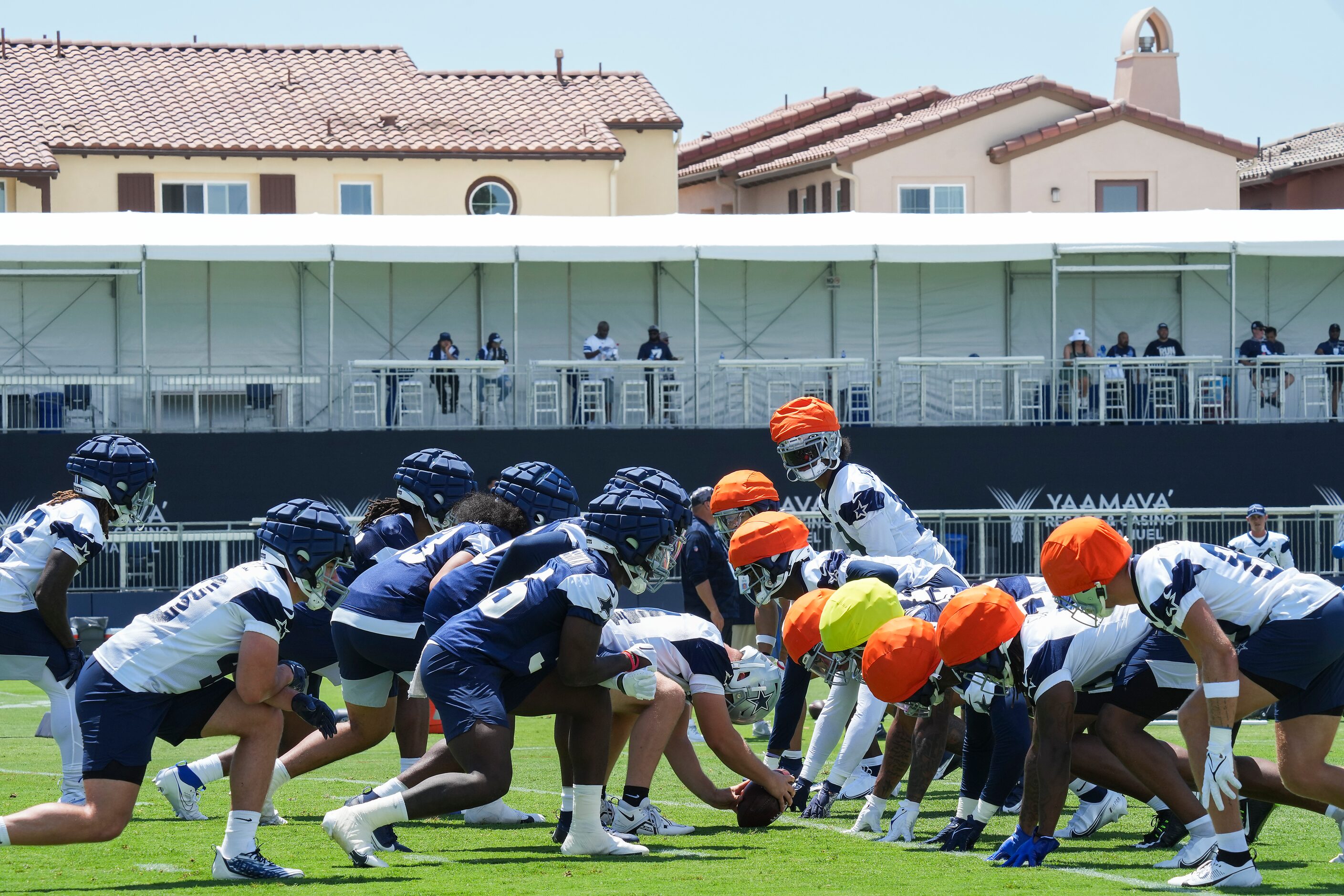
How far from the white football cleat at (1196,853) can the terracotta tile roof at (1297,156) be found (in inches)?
1415

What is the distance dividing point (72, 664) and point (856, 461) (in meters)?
17.3

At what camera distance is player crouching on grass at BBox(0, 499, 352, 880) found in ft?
22.5

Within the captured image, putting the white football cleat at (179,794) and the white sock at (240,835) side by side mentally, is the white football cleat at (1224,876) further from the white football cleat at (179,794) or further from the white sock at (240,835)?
the white football cleat at (179,794)

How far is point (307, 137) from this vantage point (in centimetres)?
3606

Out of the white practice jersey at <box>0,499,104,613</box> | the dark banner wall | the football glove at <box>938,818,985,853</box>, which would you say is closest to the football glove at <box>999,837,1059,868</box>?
the football glove at <box>938,818,985,853</box>

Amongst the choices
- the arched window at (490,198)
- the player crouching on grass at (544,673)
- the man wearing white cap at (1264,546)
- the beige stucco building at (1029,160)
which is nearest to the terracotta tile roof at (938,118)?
the beige stucco building at (1029,160)

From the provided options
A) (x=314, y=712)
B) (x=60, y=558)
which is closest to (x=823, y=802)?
(x=314, y=712)

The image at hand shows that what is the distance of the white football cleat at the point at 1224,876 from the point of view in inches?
269

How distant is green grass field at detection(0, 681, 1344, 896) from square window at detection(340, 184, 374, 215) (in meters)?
27.4

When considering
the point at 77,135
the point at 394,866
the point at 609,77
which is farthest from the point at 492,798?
the point at 609,77

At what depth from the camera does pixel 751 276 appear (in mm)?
29875

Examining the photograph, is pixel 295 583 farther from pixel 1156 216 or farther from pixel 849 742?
pixel 1156 216

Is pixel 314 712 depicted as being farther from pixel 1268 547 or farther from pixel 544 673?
pixel 1268 547

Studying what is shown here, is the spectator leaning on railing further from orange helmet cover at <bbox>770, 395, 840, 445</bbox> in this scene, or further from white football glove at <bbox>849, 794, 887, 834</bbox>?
white football glove at <bbox>849, 794, 887, 834</bbox>
